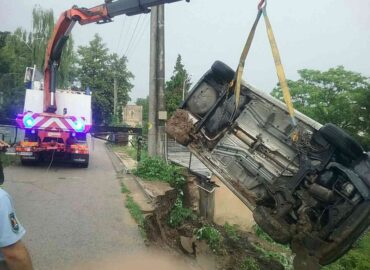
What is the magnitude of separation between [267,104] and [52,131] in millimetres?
9600

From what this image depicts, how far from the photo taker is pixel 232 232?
819cm

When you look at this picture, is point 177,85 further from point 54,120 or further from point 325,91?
point 54,120

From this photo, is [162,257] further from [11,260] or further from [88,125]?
[88,125]

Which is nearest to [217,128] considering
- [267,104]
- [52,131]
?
[267,104]

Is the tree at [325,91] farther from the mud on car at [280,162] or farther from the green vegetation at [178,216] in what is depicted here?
the mud on car at [280,162]

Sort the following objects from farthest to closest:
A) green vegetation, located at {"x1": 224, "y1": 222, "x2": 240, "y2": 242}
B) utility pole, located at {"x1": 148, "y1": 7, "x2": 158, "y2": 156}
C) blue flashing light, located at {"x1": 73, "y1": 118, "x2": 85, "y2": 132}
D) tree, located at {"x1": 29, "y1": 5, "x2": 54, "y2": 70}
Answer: tree, located at {"x1": 29, "y1": 5, "x2": 54, "y2": 70}, utility pole, located at {"x1": 148, "y1": 7, "x2": 158, "y2": 156}, blue flashing light, located at {"x1": 73, "y1": 118, "x2": 85, "y2": 132}, green vegetation, located at {"x1": 224, "y1": 222, "x2": 240, "y2": 242}

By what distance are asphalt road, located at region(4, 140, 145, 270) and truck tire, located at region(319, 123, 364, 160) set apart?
3257 millimetres

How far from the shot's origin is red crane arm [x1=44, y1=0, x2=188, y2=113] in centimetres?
983

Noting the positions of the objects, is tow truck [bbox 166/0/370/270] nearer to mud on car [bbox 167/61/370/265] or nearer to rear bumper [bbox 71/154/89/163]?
mud on car [bbox 167/61/370/265]

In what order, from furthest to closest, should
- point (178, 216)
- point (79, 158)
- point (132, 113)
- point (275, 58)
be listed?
point (132, 113)
point (79, 158)
point (178, 216)
point (275, 58)

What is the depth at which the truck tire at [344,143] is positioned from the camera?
4668 mm

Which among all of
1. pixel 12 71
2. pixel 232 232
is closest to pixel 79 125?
pixel 232 232

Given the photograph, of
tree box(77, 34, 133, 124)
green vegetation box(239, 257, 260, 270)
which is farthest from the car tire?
tree box(77, 34, 133, 124)

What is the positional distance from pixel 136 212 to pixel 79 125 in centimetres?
645
